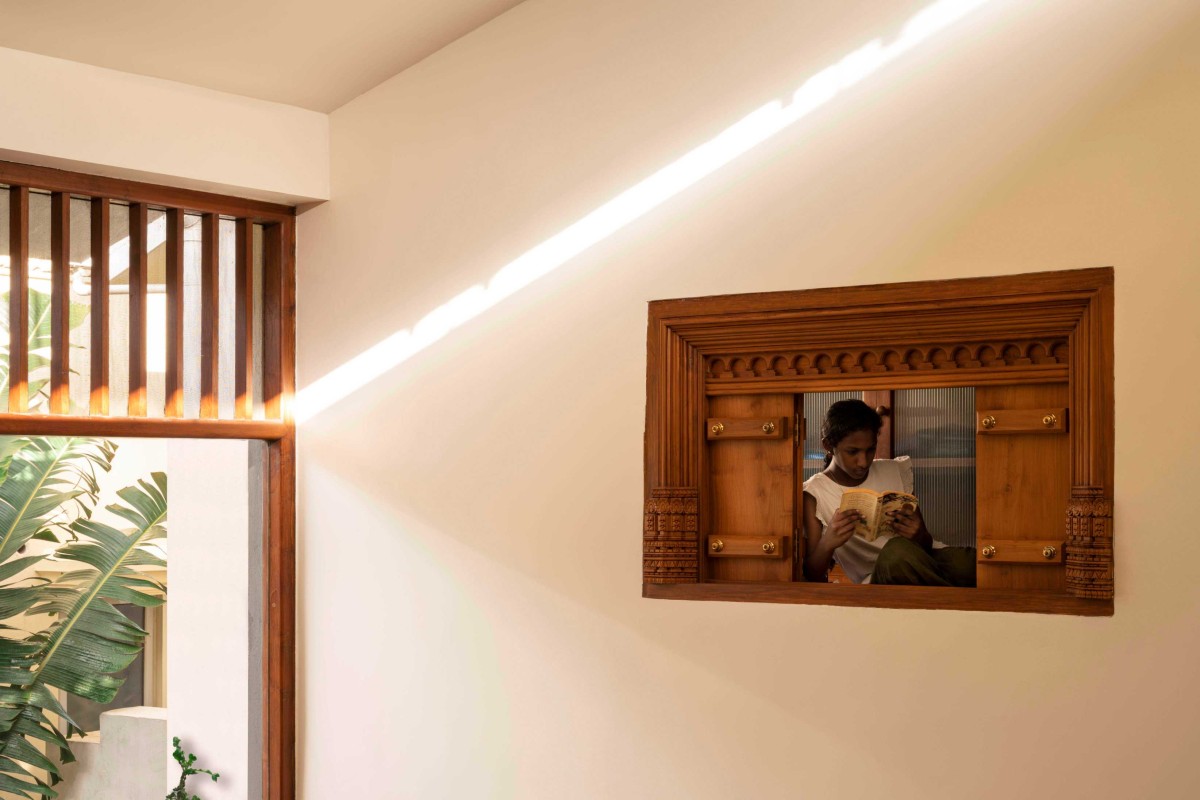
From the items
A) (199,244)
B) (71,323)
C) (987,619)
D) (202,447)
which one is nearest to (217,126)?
(199,244)

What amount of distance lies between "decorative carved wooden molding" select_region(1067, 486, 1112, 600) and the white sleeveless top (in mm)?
413

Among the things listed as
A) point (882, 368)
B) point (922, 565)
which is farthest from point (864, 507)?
point (882, 368)

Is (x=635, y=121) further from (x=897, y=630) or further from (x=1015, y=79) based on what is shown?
(x=897, y=630)

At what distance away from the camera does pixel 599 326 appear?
11.6ft

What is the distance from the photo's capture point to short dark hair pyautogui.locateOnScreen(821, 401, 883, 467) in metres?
3.26

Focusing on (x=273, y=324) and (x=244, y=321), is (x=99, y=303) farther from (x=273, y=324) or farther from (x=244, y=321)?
(x=273, y=324)

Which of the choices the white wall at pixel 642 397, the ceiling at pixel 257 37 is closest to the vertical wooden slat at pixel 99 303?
the ceiling at pixel 257 37

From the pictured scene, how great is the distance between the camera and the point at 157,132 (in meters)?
3.71

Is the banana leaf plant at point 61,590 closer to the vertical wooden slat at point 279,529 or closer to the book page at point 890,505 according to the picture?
the vertical wooden slat at point 279,529

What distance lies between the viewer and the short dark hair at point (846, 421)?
326 cm

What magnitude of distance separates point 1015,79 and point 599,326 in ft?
4.33

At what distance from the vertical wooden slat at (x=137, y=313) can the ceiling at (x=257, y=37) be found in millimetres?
485

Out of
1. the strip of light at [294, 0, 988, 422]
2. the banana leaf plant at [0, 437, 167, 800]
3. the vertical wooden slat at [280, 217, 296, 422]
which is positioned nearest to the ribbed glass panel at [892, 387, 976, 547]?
the strip of light at [294, 0, 988, 422]

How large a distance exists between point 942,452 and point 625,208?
3.76 feet
